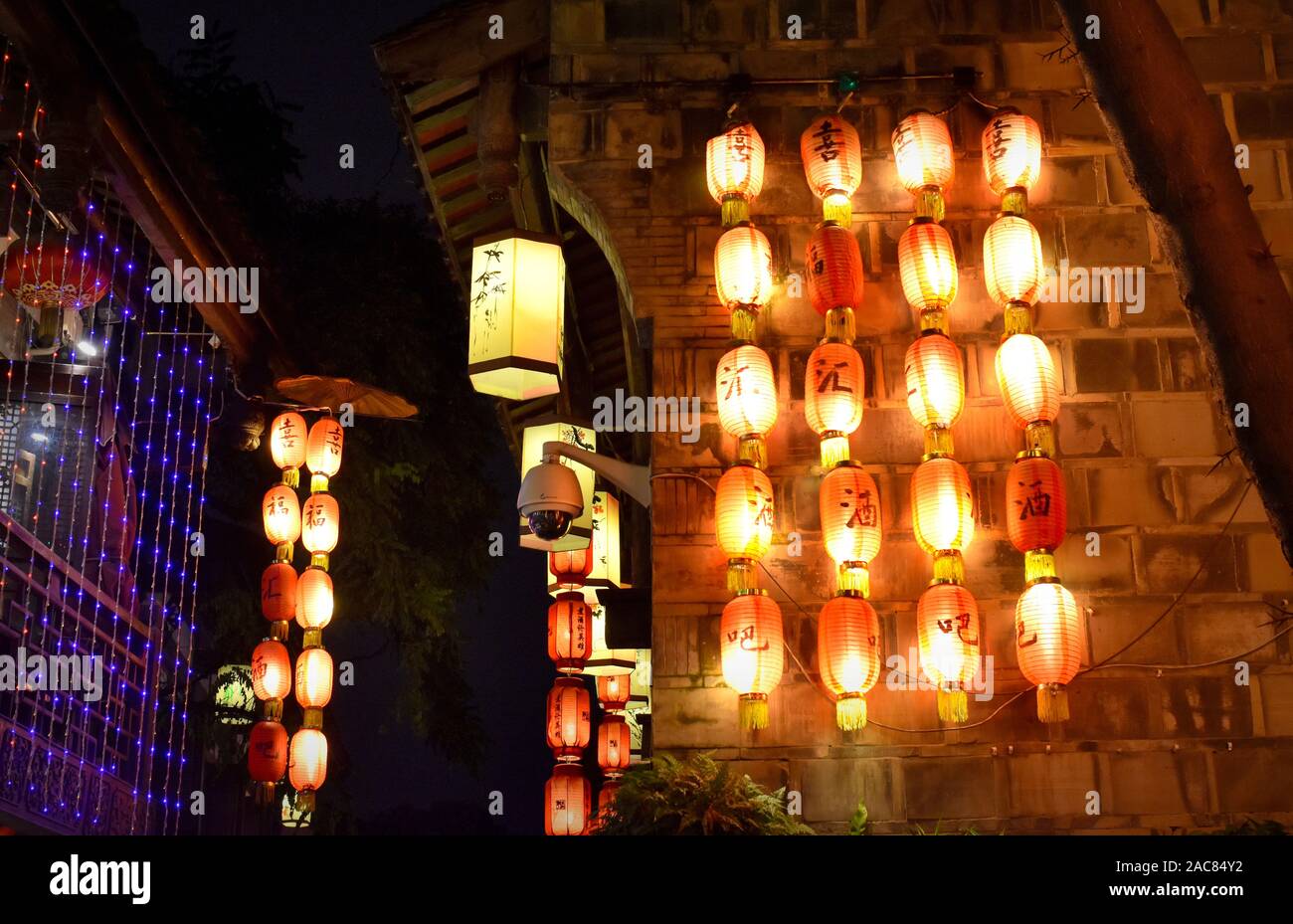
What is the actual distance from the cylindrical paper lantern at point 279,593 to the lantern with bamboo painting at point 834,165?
27.0 feet

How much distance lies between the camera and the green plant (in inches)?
268

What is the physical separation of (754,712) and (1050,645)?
1.74 m

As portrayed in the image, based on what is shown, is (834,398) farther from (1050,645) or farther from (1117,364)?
(1117,364)

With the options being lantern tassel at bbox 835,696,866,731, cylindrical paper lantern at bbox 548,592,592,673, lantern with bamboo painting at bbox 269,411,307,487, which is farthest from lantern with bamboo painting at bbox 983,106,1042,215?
lantern with bamboo painting at bbox 269,411,307,487

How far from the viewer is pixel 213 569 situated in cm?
1844

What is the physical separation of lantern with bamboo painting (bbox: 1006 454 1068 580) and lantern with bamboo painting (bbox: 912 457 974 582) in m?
0.28

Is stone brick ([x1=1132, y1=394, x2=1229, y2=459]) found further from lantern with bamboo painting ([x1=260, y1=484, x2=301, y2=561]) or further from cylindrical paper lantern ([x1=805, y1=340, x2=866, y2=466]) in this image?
lantern with bamboo painting ([x1=260, y1=484, x2=301, y2=561])

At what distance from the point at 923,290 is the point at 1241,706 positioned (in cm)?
320

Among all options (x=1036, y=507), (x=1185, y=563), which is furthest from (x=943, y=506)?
(x=1185, y=563)

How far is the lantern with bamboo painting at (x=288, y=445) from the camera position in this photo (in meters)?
15.0

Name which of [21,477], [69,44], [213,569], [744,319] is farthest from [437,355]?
[744,319]

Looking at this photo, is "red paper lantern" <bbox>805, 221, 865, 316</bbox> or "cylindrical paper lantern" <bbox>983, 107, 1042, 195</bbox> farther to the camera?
"cylindrical paper lantern" <bbox>983, 107, 1042, 195</bbox>

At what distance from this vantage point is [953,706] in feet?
25.4

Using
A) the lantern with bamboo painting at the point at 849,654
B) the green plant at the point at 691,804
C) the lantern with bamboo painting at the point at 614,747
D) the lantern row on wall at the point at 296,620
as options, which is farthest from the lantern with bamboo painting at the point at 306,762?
the lantern with bamboo painting at the point at 849,654
